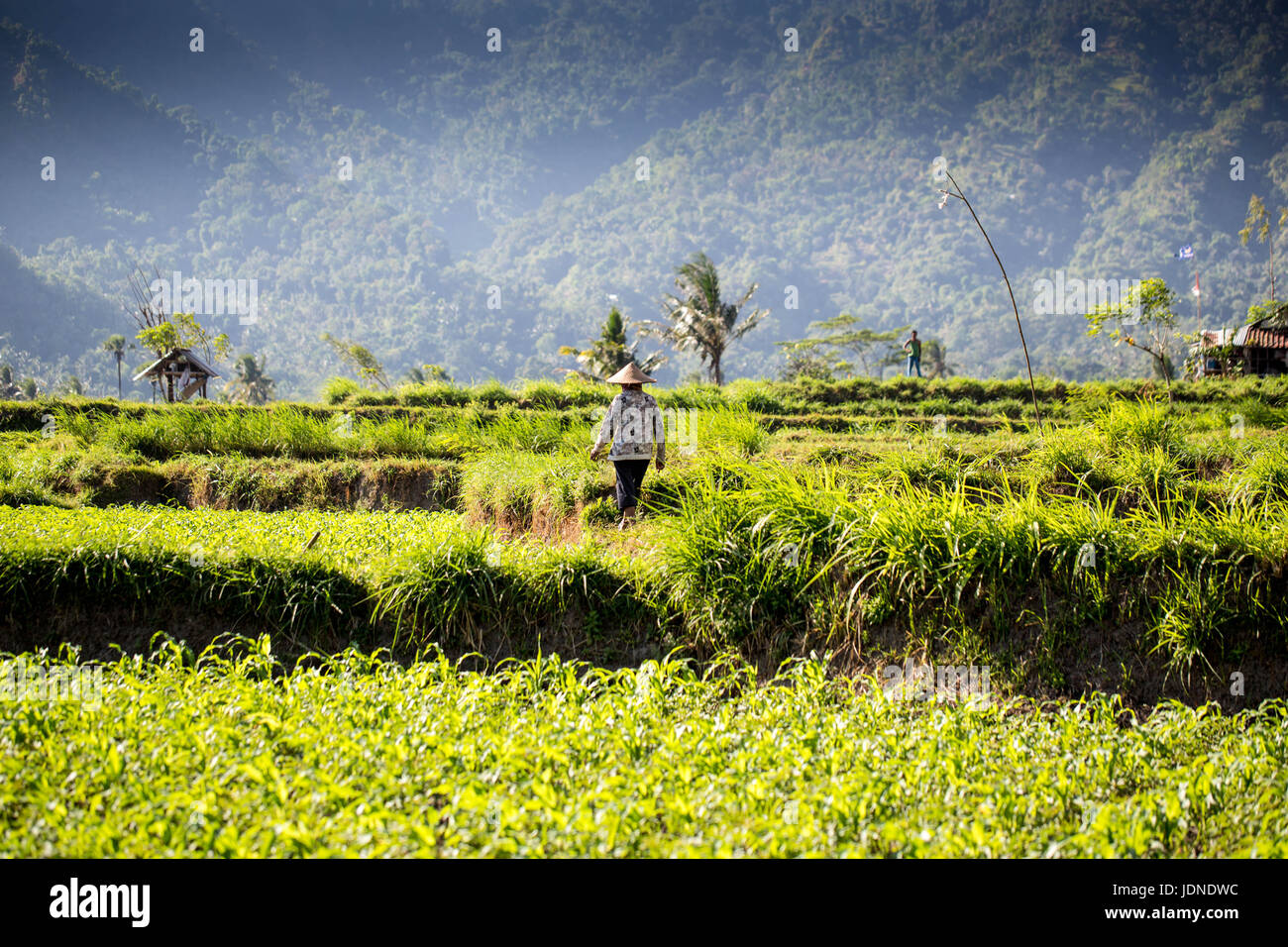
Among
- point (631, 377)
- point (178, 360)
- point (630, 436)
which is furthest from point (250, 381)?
point (630, 436)

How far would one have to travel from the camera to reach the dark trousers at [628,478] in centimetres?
661

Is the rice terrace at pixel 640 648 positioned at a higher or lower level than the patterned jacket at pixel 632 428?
lower

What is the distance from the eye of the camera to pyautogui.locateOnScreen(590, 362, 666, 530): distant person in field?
651 cm

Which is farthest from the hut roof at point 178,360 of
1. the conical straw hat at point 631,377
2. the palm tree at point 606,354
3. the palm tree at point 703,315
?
the conical straw hat at point 631,377

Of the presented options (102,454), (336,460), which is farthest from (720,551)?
(102,454)

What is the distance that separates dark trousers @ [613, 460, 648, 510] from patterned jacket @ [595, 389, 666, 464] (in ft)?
0.27

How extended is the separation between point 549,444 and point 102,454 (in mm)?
6744

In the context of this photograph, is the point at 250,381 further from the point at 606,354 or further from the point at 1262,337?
the point at 1262,337

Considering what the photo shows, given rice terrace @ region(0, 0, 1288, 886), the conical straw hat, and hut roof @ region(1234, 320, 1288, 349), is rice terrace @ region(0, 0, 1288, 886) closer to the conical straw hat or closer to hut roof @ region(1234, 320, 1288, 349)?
the conical straw hat

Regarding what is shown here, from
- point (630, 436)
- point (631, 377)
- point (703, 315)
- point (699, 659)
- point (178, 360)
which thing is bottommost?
point (699, 659)

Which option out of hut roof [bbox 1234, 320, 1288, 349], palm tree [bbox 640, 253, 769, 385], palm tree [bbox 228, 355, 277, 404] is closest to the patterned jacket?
palm tree [bbox 640, 253, 769, 385]

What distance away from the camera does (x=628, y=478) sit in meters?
6.63

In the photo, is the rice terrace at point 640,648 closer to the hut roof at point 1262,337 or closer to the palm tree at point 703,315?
the hut roof at point 1262,337

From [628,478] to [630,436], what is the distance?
1.32 ft
